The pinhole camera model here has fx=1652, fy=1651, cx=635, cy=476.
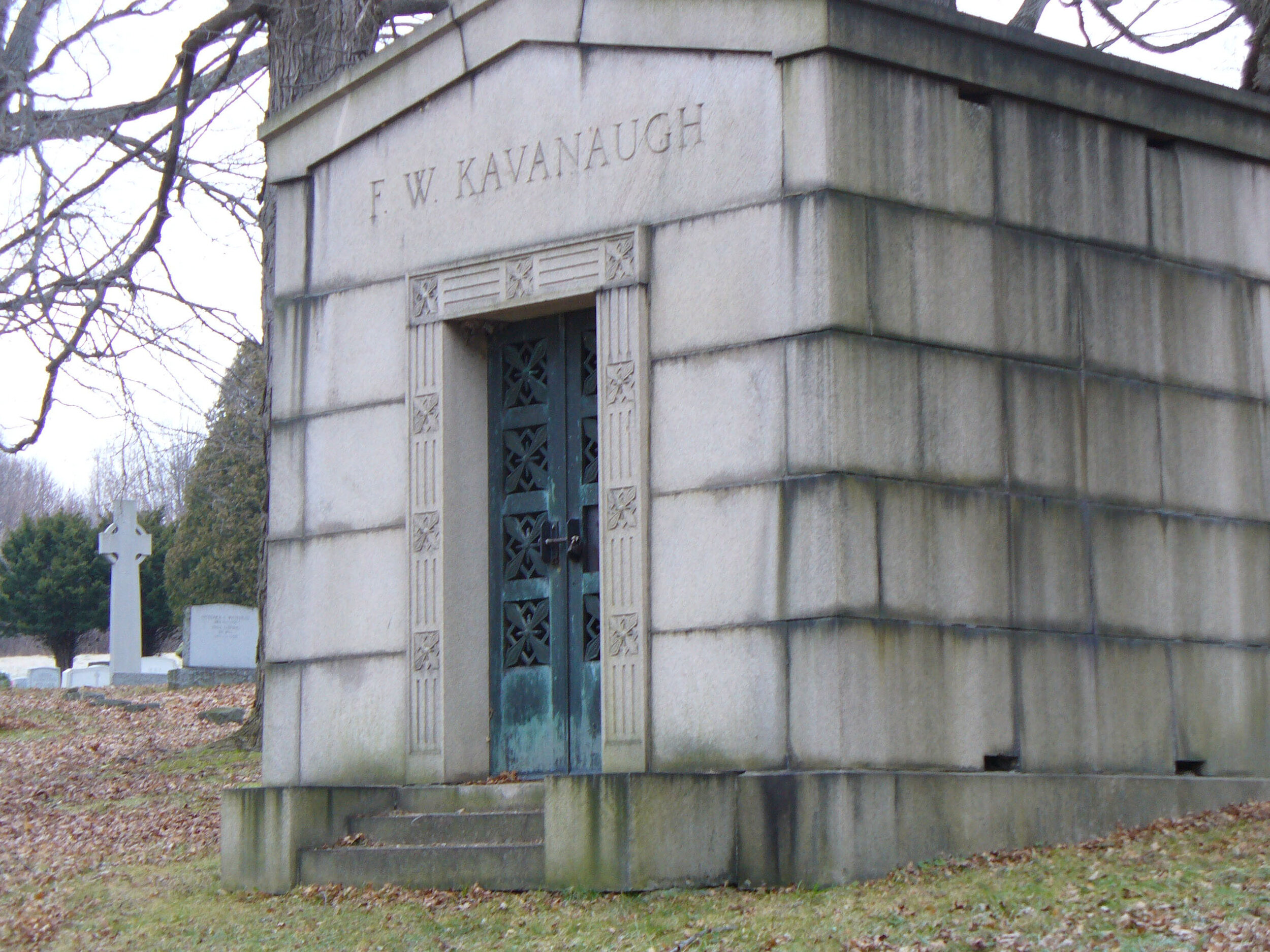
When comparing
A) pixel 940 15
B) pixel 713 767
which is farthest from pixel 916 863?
pixel 940 15

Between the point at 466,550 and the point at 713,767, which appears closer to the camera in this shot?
the point at 713,767

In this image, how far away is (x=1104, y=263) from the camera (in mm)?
9062

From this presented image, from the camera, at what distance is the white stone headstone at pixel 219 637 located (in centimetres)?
2984

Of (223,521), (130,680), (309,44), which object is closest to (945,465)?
(309,44)

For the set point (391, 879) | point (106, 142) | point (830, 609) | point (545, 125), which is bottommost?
point (391, 879)

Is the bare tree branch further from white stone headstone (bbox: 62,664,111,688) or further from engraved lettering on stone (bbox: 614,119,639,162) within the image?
white stone headstone (bbox: 62,664,111,688)

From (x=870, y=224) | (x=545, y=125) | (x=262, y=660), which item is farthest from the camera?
(x=262, y=660)

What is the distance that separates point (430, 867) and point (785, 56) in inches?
171

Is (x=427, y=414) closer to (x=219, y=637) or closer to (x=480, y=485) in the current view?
(x=480, y=485)

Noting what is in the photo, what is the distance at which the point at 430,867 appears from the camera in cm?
812

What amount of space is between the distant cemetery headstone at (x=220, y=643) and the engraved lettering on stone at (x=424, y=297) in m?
21.0

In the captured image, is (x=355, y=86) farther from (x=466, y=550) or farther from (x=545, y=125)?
(x=466, y=550)

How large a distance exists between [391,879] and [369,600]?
1.73 metres

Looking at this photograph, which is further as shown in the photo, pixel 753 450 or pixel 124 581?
pixel 124 581
